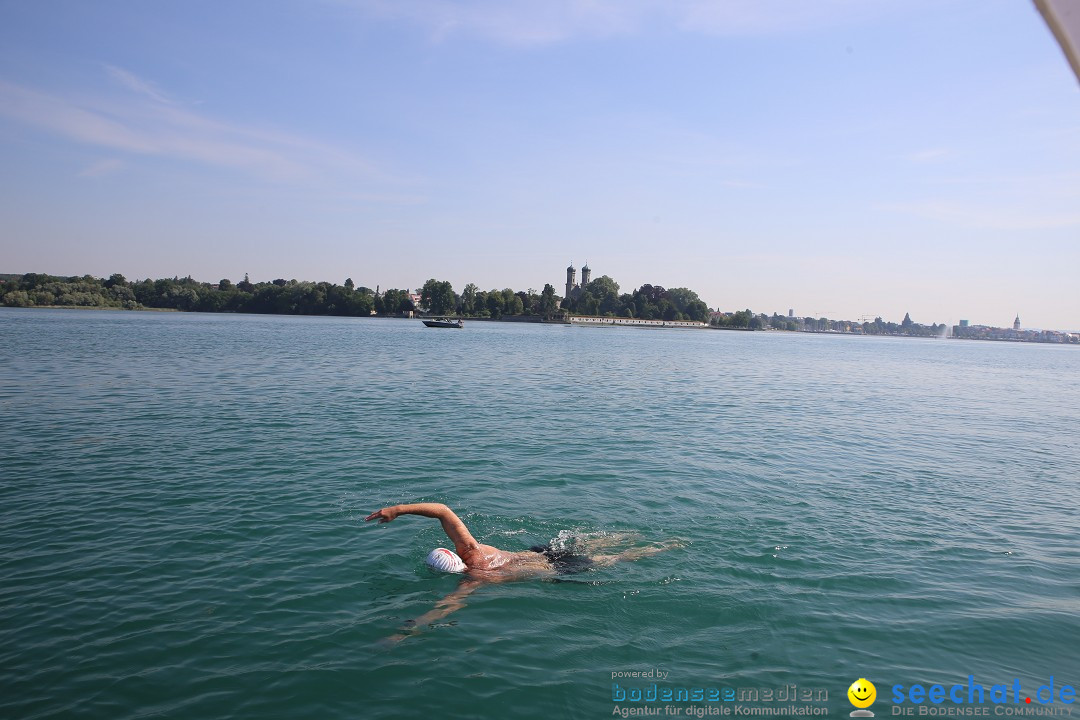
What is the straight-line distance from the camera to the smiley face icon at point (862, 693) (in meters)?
7.31

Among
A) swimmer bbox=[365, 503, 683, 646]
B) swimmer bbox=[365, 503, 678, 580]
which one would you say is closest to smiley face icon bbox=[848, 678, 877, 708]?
swimmer bbox=[365, 503, 683, 646]

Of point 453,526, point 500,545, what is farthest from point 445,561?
point 500,545

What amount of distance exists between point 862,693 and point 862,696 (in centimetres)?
6

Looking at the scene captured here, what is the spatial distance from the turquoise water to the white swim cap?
0.64ft

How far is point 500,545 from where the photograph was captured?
1178cm

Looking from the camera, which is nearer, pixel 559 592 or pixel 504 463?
pixel 559 592

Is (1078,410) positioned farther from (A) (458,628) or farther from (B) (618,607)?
(A) (458,628)

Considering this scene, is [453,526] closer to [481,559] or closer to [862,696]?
[481,559]

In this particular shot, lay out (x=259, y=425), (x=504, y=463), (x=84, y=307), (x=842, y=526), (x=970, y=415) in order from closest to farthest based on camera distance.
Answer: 1. (x=842, y=526)
2. (x=504, y=463)
3. (x=259, y=425)
4. (x=970, y=415)
5. (x=84, y=307)

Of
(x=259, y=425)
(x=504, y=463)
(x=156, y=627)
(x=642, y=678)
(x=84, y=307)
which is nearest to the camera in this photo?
(x=642, y=678)

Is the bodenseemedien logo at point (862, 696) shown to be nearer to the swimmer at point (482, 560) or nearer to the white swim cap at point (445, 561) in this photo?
the swimmer at point (482, 560)

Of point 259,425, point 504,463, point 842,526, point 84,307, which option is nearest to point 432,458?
point 504,463

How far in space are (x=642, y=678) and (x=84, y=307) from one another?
196 meters

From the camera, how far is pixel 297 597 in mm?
9320
